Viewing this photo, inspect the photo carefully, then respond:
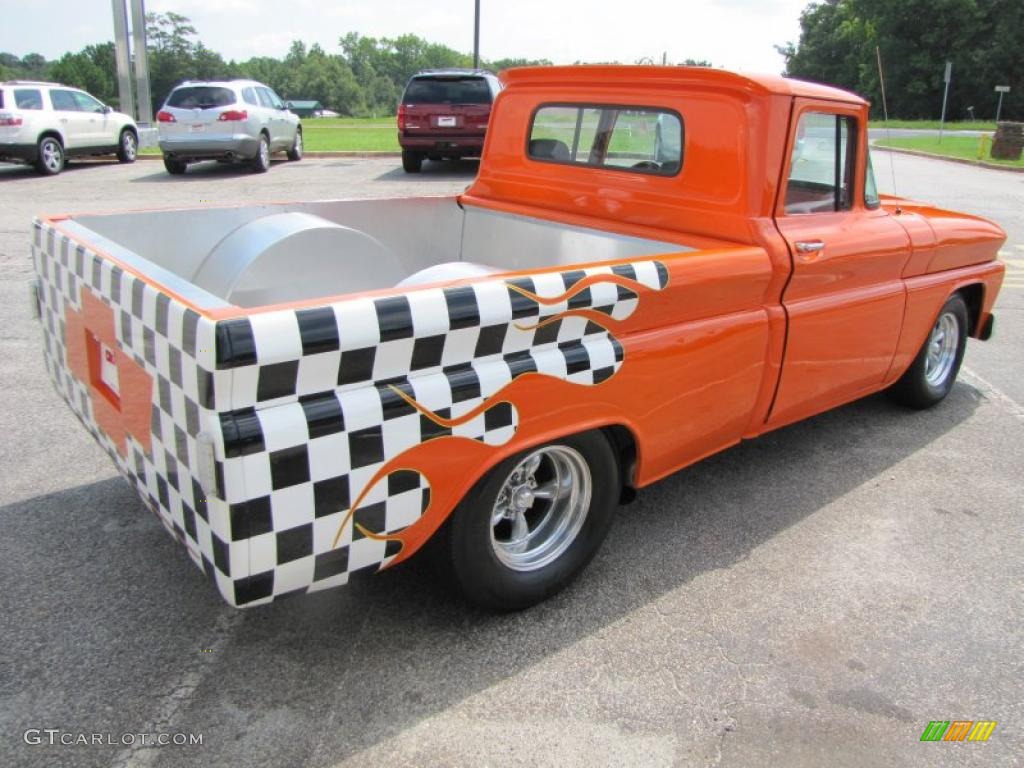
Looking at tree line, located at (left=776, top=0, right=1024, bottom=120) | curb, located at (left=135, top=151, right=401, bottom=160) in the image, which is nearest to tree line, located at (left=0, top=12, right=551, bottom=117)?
tree line, located at (left=776, top=0, right=1024, bottom=120)

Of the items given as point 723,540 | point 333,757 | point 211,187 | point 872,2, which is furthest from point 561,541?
point 872,2

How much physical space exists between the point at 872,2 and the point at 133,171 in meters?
56.2

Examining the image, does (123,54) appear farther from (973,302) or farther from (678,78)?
(973,302)

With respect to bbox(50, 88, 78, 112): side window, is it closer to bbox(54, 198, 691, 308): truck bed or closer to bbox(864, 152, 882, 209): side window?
bbox(54, 198, 691, 308): truck bed

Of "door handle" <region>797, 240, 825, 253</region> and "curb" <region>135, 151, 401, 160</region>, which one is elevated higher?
"door handle" <region>797, 240, 825, 253</region>

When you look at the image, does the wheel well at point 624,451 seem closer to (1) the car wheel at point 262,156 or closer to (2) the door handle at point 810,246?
(2) the door handle at point 810,246

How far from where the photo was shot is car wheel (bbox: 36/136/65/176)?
556 inches

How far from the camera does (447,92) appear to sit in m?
14.3

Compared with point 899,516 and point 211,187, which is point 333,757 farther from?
point 211,187

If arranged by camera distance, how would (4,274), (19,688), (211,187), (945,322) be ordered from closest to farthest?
(19,688) → (945,322) → (4,274) → (211,187)

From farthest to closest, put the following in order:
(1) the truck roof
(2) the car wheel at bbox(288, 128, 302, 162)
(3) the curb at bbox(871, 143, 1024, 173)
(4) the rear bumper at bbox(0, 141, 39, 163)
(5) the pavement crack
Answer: (3) the curb at bbox(871, 143, 1024, 173), (2) the car wheel at bbox(288, 128, 302, 162), (4) the rear bumper at bbox(0, 141, 39, 163), (1) the truck roof, (5) the pavement crack

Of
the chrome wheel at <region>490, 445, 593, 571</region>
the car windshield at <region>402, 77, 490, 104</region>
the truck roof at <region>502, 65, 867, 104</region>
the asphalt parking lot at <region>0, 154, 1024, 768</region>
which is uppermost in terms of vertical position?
the car windshield at <region>402, 77, 490, 104</region>

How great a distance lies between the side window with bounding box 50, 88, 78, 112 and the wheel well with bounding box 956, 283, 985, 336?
49.8ft

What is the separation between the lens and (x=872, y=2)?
56094mm
